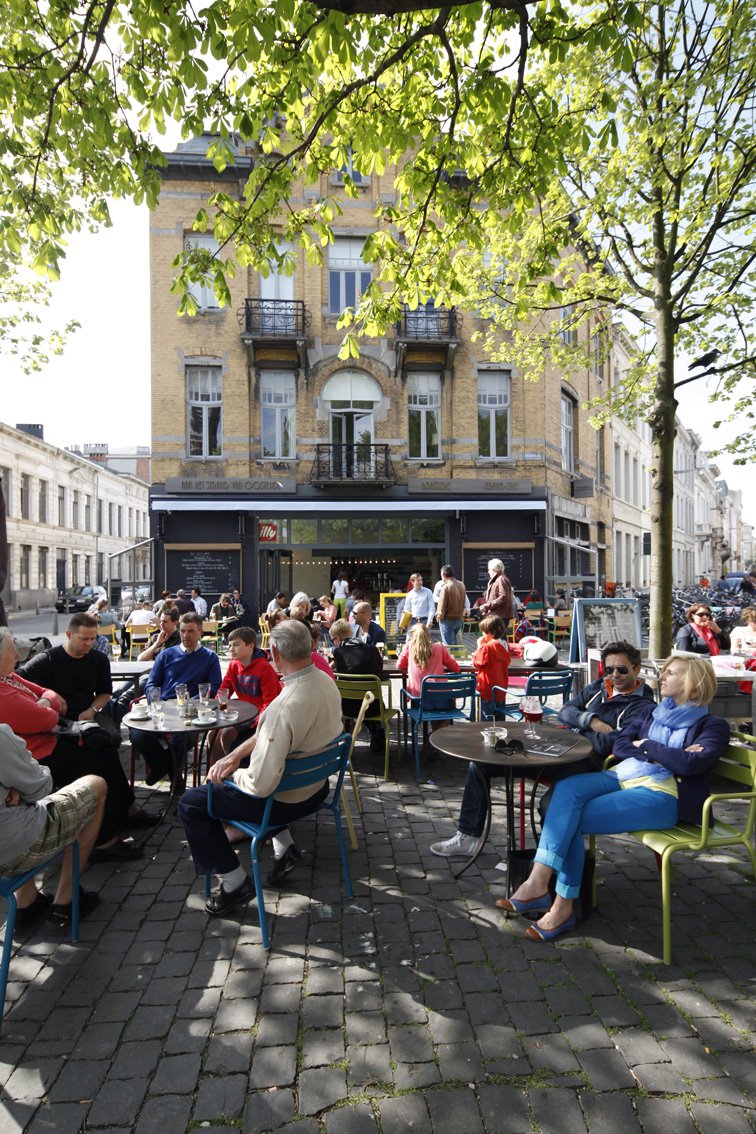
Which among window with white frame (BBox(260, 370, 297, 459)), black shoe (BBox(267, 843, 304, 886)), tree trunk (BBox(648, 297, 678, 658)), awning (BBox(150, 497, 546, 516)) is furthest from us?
window with white frame (BBox(260, 370, 297, 459))

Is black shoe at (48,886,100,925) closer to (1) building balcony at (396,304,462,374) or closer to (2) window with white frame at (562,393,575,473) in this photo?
(1) building balcony at (396,304,462,374)

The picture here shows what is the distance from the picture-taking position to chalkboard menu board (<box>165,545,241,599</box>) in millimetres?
17969

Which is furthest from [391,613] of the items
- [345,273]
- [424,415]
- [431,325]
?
[345,273]

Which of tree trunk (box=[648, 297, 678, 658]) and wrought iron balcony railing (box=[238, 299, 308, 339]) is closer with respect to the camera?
tree trunk (box=[648, 297, 678, 658])

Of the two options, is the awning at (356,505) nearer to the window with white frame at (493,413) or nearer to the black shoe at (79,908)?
the window with white frame at (493,413)

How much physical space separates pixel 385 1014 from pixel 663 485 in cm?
609

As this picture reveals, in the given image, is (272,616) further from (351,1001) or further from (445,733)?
(351,1001)

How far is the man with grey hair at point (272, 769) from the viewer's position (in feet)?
11.0

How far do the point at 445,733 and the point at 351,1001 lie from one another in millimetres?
1662

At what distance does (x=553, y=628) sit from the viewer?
1520cm

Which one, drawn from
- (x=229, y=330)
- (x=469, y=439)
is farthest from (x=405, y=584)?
(x=229, y=330)

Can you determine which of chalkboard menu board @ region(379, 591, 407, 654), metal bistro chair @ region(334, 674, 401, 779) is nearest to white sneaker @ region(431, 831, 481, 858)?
metal bistro chair @ region(334, 674, 401, 779)

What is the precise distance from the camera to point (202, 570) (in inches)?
710

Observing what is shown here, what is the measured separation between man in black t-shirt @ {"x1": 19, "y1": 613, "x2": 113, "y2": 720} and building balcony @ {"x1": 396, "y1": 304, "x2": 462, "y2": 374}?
15.2m
